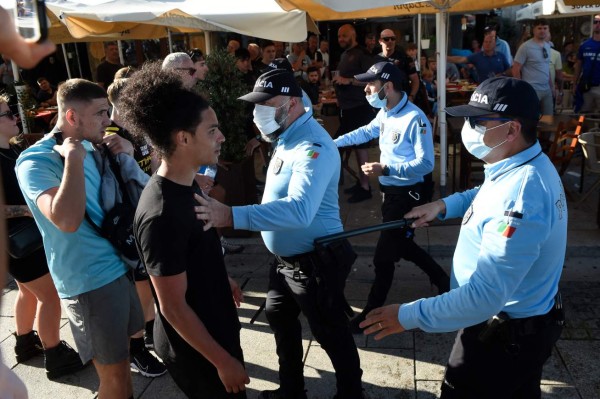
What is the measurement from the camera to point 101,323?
2.81 m

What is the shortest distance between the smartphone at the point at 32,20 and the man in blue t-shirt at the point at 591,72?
9.66 meters

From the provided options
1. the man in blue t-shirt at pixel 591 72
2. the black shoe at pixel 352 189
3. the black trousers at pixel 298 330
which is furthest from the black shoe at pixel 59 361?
the man in blue t-shirt at pixel 591 72

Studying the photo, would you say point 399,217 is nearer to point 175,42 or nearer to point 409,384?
point 409,384

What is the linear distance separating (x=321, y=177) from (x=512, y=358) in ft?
4.17

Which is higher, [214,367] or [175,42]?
[175,42]

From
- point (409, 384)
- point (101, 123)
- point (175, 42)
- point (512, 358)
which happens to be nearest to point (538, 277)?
point (512, 358)

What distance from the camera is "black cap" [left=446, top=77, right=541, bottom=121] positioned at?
2211mm

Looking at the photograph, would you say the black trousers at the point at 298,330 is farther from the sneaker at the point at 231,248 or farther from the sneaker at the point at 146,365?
the sneaker at the point at 231,248

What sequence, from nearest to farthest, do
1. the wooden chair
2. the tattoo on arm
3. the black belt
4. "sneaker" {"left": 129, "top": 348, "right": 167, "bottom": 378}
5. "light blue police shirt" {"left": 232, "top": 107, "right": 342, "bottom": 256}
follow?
"light blue police shirt" {"left": 232, "top": 107, "right": 342, "bottom": 256} → the black belt → the tattoo on arm → "sneaker" {"left": 129, "top": 348, "right": 167, "bottom": 378} → the wooden chair

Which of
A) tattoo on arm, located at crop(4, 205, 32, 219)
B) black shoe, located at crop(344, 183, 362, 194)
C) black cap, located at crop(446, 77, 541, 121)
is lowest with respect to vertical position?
black shoe, located at crop(344, 183, 362, 194)

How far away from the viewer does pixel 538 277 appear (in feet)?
7.06

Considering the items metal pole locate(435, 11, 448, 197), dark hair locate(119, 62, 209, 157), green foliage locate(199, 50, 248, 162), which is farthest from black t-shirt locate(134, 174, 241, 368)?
metal pole locate(435, 11, 448, 197)

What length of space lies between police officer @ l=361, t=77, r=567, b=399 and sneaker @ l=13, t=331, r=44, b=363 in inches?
118

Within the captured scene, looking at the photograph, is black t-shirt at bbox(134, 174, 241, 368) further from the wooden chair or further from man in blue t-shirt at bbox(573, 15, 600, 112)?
man in blue t-shirt at bbox(573, 15, 600, 112)
